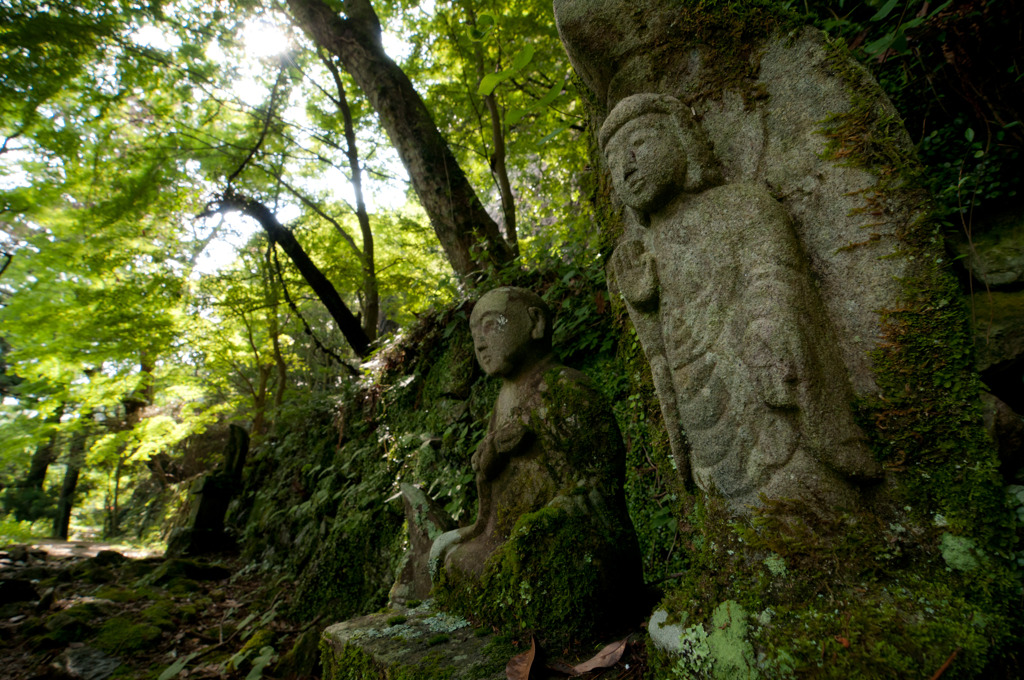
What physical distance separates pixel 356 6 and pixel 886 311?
7.23 meters

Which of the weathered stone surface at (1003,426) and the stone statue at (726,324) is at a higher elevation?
the stone statue at (726,324)

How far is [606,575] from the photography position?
228 cm

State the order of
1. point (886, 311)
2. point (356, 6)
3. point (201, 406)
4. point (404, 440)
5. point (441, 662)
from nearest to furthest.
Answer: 1. point (886, 311)
2. point (441, 662)
3. point (404, 440)
4. point (356, 6)
5. point (201, 406)

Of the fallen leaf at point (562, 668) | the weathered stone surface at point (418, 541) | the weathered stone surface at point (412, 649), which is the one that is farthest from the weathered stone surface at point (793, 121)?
the weathered stone surface at point (418, 541)

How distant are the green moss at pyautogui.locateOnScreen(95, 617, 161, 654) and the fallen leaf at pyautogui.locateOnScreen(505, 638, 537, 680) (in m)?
4.74

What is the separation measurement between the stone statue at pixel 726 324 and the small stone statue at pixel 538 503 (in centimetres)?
70

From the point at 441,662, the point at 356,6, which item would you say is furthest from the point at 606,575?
the point at 356,6

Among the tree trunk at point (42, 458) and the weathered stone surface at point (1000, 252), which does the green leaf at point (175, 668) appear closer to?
the weathered stone surface at point (1000, 252)

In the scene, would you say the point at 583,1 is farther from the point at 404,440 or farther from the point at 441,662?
the point at 404,440

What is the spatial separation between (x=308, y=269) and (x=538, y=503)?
7575 mm

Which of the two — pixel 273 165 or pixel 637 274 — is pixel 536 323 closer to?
pixel 637 274

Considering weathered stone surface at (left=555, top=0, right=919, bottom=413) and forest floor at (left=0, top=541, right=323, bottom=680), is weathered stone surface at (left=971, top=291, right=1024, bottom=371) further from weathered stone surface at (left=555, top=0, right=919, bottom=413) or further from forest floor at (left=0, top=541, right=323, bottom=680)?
forest floor at (left=0, top=541, right=323, bottom=680)

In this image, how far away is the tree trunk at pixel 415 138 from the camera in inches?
234

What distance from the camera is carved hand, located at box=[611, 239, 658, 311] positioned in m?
2.18
